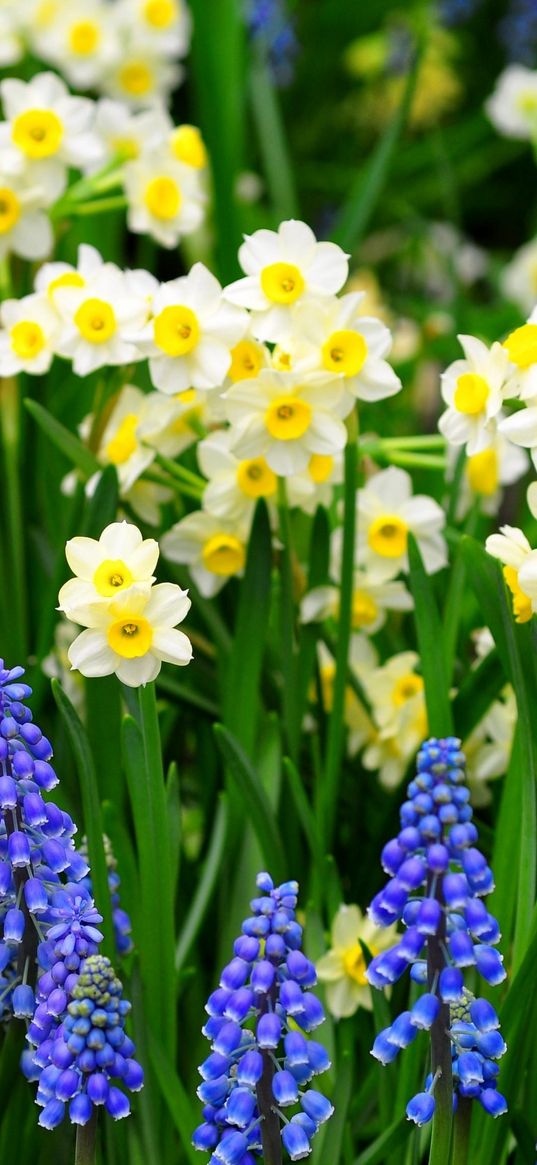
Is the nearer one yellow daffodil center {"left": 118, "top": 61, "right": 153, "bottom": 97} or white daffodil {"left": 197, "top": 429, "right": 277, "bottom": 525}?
white daffodil {"left": 197, "top": 429, "right": 277, "bottom": 525}

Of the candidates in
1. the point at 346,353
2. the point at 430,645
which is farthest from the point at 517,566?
the point at 346,353

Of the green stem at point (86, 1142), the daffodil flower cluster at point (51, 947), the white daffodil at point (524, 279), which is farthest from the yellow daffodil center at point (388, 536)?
the white daffodil at point (524, 279)

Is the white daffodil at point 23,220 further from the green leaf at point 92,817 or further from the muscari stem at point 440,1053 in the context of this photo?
the muscari stem at point 440,1053

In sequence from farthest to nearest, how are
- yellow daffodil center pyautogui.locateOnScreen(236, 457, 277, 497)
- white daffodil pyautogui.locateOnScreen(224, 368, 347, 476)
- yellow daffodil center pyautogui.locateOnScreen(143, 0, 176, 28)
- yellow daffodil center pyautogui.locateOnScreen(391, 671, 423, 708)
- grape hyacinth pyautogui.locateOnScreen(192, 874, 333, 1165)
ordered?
yellow daffodil center pyautogui.locateOnScreen(143, 0, 176, 28) < yellow daffodil center pyautogui.locateOnScreen(391, 671, 423, 708) < yellow daffodil center pyautogui.locateOnScreen(236, 457, 277, 497) < white daffodil pyautogui.locateOnScreen(224, 368, 347, 476) < grape hyacinth pyautogui.locateOnScreen(192, 874, 333, 1165)

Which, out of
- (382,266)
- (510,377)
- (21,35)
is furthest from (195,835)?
(382,266)

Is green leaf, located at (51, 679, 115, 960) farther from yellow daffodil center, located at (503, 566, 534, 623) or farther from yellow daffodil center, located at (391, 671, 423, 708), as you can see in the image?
yellow daffodil center, located at (391, 671, 423, 708)

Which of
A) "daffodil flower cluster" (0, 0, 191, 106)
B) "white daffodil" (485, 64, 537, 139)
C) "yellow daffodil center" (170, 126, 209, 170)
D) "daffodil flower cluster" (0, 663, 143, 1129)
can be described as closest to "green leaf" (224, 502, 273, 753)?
"daffodil flower cluster" (0, 663, 143, 1129)

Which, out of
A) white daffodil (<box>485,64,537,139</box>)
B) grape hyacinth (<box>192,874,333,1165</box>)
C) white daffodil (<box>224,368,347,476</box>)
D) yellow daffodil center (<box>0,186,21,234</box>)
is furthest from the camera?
white daffodil (<box>485,64,537,139</box>)
